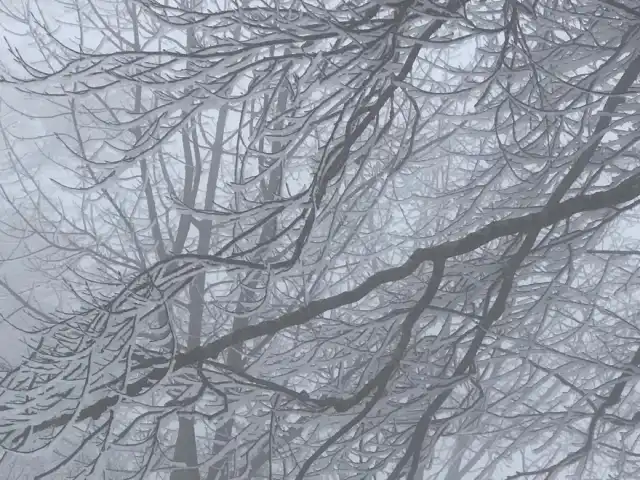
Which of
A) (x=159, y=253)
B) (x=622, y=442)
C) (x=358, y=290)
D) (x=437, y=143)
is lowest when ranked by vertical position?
(x=622, y=442)

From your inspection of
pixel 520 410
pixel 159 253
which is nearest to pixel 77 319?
pixel 159 253

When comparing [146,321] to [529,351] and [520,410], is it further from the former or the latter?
[520,410]

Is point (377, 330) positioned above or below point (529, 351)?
above

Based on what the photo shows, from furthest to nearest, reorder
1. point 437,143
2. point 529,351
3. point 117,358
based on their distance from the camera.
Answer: point 437,143
point 529,351
point 117,358

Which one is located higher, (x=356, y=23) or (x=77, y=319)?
(x=356, y=23)

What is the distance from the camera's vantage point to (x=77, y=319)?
2.75m

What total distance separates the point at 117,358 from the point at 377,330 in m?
1.83

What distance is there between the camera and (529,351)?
3.18m

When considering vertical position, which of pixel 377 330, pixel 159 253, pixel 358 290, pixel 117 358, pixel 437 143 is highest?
pixel 159 253

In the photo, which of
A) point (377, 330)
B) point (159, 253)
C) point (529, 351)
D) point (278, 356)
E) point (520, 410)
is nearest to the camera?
point (529, 351)

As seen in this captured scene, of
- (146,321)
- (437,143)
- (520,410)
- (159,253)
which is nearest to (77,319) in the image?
(146,321)

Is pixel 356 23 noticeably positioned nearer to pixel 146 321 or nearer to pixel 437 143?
pixel 146 321

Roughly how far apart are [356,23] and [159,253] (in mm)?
4521

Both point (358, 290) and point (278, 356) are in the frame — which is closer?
point (358, 290)
